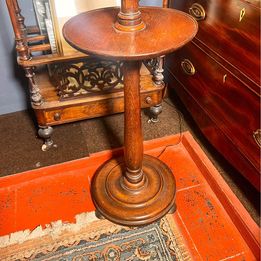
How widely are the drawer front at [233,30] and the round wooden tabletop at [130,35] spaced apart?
254 millimetres

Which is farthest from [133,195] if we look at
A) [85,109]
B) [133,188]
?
[85,109]

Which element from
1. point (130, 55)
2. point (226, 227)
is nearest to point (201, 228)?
point (226, 227)

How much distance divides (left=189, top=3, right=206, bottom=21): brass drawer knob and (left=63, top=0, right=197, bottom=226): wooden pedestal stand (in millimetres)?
347

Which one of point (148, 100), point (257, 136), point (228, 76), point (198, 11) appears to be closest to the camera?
point (257, 136)

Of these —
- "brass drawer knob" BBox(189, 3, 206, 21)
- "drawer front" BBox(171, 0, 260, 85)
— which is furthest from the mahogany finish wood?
"drawer front" BBox(171, 0, 260, 85)

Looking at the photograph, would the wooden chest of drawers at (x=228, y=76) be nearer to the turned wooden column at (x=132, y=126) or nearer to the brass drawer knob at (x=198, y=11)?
the brass drawer knob at (x=198, y=11)

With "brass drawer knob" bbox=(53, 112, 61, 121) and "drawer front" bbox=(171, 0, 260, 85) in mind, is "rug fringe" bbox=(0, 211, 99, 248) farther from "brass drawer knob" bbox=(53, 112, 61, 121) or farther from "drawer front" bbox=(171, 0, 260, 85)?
"drawer front" bbox=(171, 0, 260, 85)

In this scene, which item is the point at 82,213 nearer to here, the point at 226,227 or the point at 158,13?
the point at 226,227

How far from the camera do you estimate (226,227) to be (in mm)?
1403

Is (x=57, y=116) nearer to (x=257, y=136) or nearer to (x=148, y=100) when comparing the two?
(x=148, y=100)

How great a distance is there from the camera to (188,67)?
1616 mm

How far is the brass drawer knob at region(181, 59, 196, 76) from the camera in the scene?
1573 mm

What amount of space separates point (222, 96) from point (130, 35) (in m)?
0.64

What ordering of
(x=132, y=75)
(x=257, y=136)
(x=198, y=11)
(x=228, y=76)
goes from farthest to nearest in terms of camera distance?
1. (x=198, y=11)
2. (x=228, y=76)
3. (x=257, y=136)
4. (x=132, y=75)
